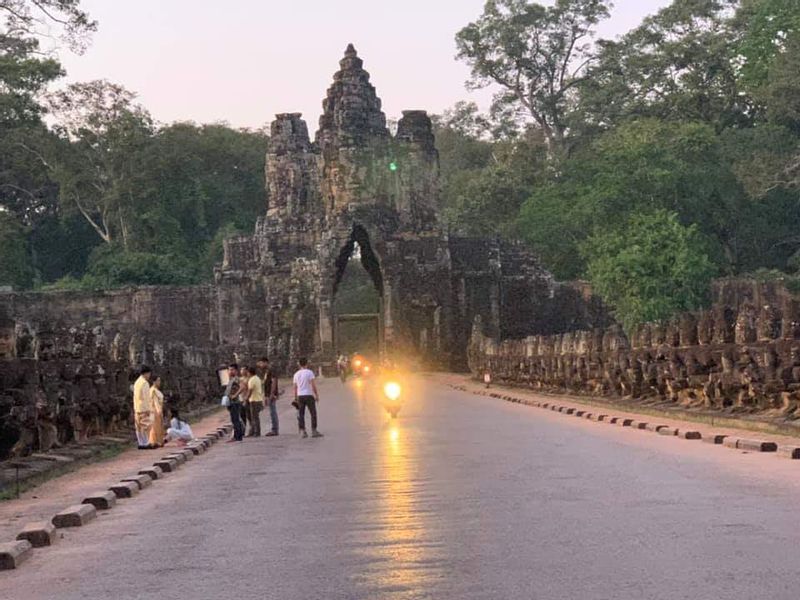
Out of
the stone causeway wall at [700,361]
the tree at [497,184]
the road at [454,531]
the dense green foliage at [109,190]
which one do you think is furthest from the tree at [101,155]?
the road at [454,531]

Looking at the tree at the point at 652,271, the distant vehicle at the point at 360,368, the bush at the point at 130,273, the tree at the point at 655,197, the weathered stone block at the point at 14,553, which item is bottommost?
the weathered stone block at the point at 14,553

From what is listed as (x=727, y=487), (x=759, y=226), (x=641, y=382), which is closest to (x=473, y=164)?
(x=759, y=226)

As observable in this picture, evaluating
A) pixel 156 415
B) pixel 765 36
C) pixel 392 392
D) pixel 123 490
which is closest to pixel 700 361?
pixel 392 392

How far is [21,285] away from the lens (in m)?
90.6

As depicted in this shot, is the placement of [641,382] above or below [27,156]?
below

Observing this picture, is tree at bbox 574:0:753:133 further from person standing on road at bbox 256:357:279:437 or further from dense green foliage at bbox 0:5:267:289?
person standing on road at bbox 256:357:279:437

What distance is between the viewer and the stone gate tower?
243 ft

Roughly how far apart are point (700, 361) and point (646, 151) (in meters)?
50.2

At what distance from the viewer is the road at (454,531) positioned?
25.7 ft

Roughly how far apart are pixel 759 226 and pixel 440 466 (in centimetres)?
6690

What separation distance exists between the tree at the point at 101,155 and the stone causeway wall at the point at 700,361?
171 feet

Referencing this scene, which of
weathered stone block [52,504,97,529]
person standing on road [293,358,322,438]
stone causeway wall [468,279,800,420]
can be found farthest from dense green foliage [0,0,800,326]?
weathered stone block [52,504,97,529]

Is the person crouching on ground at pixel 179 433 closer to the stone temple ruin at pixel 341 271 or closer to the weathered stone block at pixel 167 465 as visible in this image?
the weathered stone block at pixel 167 465

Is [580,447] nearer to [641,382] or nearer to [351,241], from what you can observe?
[641,382]
